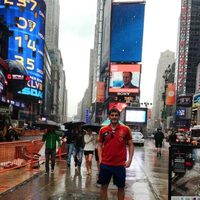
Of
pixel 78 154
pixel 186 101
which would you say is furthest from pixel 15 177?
pixel 186 101

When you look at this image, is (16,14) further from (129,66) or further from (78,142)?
(78,142)

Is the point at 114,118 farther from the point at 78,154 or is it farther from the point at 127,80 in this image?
the point at 127,80

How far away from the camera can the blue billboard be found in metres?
93.9

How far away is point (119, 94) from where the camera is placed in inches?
3300

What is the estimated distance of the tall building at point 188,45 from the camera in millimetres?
166625

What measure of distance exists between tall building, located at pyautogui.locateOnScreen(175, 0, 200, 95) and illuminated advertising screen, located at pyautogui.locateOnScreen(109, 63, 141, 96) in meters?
84.6

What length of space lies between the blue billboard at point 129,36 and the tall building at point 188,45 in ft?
238

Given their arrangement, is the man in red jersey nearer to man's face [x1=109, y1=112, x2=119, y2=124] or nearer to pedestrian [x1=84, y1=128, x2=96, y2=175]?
man's face [x1=109, y1=112, x2=119, y2=124]

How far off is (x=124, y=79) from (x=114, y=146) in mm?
78354

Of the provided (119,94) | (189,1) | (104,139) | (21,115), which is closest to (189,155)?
(104,139)

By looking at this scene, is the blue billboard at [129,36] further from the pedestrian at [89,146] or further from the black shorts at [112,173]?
the black shorts at [112,173]

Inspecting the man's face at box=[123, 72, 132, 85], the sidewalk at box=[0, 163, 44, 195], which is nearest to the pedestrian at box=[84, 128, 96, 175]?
the sidewalk at box=[0, 163, 44, 195]

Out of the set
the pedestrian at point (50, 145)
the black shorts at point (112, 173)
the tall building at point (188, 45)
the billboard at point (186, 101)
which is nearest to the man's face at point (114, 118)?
the black shorts at point (112, 173)

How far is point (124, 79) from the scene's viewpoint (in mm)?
85125
